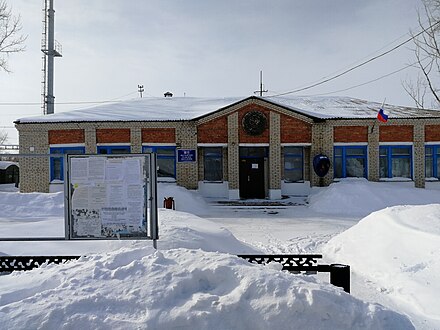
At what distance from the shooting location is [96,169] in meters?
6.51

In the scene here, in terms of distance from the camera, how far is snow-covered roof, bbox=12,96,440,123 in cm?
2034

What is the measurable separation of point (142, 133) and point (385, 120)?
1249cm

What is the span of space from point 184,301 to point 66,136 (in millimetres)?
18606

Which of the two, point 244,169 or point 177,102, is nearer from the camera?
point 244,169

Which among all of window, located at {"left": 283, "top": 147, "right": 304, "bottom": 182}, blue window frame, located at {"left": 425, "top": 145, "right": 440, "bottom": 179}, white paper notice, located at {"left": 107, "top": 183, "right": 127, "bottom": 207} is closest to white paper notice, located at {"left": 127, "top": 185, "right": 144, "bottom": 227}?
white paper notice, located at {"left": 107, "top": 183, "right": 127, "bottom": 207}

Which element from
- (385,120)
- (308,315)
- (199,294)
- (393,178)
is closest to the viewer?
(308,315)

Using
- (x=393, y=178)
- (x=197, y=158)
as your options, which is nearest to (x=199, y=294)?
(x=197, y=158)

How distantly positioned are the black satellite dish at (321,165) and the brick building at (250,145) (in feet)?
1.42

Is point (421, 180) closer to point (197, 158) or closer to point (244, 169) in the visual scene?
point (244, 169)

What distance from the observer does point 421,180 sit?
791 inches

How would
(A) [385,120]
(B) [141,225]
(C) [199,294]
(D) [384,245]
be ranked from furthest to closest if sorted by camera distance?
(A) [385,120]
(D) [384,245]
(B) [141,225]
(C) [199,294]

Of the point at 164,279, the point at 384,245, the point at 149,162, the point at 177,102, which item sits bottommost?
the point at 384,245

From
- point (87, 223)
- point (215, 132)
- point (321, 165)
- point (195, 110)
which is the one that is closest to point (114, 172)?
point (87, 223)

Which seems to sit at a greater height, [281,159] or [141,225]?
[281,159]
